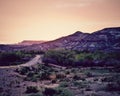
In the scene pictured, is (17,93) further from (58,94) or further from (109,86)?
(109,86)

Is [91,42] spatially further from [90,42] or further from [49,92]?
[49,92]

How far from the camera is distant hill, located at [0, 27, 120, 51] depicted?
12973 centimetres

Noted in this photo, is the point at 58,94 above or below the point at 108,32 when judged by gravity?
below

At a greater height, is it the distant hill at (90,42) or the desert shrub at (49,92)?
the distant hill at (90,42)

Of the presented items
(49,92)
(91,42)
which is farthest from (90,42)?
(49,92)

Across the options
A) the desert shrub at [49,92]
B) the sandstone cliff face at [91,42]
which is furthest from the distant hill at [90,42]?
the desert shrub at [49,92]

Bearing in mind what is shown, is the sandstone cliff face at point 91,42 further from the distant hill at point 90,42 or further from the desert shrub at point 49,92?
the desert shrub at point 49,92

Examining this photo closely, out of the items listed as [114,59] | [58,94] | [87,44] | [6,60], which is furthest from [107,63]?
[87,44]

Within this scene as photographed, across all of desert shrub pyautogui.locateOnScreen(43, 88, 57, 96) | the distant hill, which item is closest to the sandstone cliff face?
the distant hill

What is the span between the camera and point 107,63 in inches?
2675

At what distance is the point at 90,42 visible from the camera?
135750mm

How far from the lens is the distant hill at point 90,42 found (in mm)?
129725

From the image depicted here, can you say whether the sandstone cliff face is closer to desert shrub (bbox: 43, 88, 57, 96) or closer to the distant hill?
the distant hill

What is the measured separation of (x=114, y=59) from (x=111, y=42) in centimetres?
6393
